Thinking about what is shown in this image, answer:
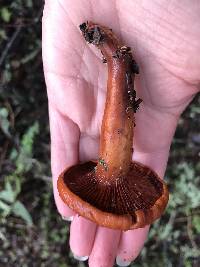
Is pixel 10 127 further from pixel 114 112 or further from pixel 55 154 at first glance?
pixel 114 112

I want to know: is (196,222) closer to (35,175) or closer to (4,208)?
(35,175)

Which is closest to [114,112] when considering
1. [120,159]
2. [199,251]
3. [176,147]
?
[120,159]

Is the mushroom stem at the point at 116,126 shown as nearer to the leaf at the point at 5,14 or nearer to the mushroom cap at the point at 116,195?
the mushroom cap at the point at 116,195

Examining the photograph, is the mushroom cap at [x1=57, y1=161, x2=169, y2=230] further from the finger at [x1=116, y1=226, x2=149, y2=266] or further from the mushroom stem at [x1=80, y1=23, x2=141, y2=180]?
the finger at [x1=116, y1=226, x2=149, y2=266]

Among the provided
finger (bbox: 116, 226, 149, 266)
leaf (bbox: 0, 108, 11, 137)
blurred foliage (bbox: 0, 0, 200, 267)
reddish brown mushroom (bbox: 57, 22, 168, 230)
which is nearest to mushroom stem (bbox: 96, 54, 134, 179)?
reddish brown mushroom (bbox: 57, 22, 168, 230)

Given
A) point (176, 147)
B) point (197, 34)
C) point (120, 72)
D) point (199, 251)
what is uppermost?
point (197, 34)

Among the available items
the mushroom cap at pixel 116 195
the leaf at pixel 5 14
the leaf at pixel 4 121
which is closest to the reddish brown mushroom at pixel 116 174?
the mushroom cap at pixel 116 195
